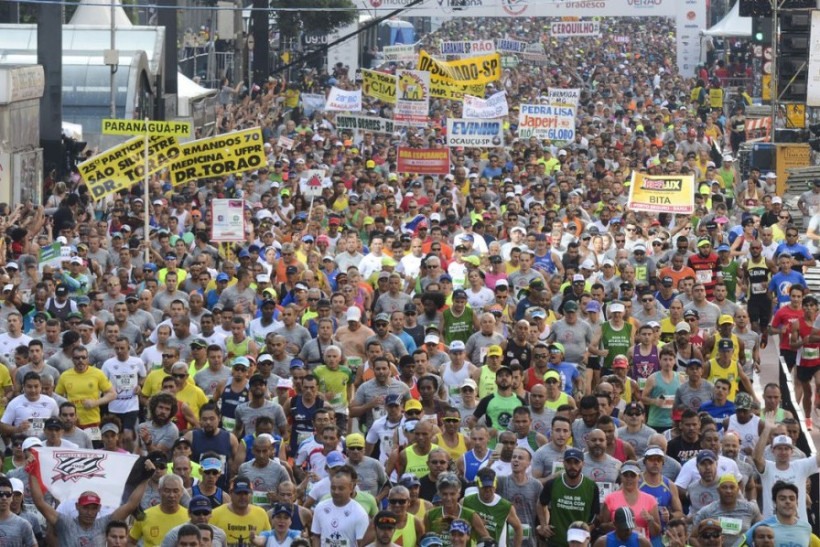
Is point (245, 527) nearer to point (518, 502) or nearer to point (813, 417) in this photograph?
point (518, 502)

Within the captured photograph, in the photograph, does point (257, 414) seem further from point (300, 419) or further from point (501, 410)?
point (501, 410)

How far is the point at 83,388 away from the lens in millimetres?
16281

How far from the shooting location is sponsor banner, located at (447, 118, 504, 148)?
3088cm

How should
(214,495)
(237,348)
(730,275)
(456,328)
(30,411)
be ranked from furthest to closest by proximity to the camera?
(730,275) < (456,328) < (237,348) < (30,411) < (214,495)

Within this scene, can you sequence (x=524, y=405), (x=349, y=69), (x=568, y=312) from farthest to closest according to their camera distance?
(x=349, y=69)
(x=568, y=312)
(x=524, y=405)

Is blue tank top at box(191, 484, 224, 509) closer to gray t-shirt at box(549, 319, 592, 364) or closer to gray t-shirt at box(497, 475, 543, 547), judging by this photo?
gray t-shirt at box(497, 475, 543, 547)

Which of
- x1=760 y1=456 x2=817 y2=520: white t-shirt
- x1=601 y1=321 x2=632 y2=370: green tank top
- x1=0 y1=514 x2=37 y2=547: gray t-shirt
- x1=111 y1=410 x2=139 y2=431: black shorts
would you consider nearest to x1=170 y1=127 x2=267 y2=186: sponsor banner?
x1=601 y1=321 x2=632 y2=370: green tank top

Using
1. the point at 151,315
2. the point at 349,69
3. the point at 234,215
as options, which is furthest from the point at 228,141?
the point at 349,69

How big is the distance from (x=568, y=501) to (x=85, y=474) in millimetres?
2905

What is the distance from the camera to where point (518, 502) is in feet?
44.2

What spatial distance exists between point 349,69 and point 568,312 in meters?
40.9

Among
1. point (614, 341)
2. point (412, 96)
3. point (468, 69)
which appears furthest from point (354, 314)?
point (468, 69)

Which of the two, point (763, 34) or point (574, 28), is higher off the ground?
point (574, 28)

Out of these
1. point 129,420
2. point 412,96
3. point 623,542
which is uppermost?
point 412,96
